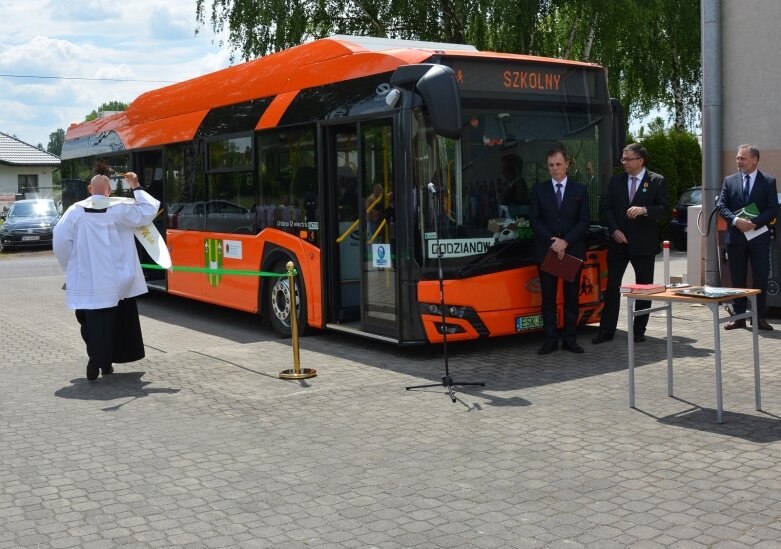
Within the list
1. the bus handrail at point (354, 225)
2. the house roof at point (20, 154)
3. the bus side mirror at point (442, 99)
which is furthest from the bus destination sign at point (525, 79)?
the house roof at point (20, 154)

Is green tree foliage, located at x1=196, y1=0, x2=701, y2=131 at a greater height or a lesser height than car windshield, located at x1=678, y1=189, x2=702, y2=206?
greater

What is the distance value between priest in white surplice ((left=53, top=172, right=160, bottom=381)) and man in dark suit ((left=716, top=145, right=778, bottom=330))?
633 centimetres

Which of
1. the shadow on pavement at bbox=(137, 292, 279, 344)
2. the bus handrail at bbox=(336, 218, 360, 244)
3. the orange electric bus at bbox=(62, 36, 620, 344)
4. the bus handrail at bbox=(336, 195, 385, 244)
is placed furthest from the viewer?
the shadow on pavement at bbox=(137, 292, 279, 344)

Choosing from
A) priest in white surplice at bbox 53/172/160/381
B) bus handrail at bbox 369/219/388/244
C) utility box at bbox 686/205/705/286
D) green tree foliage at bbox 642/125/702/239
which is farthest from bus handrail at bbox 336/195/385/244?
green tree foliage at bbox 642/125/702/239

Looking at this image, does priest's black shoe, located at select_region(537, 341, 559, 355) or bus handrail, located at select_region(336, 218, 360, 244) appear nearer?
priest's black shoe, located at select_region(537, 341, 559, 355)

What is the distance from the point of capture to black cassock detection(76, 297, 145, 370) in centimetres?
876

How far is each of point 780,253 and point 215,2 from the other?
23.4m

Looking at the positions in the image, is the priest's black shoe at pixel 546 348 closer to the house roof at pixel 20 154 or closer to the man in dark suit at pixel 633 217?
the man in dark suit at pixel 633 217

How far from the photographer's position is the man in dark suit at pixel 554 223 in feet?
30.1

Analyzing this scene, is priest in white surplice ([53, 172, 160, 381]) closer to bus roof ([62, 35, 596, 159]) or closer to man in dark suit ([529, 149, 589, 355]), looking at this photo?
bus roof ([62, 35, 596, 159])

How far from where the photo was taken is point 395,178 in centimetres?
888

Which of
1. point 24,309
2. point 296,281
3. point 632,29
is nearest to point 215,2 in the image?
point 632,29

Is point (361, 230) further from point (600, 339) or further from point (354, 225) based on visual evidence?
point (600, 339)

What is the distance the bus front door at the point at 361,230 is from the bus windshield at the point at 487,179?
1.54 ft
